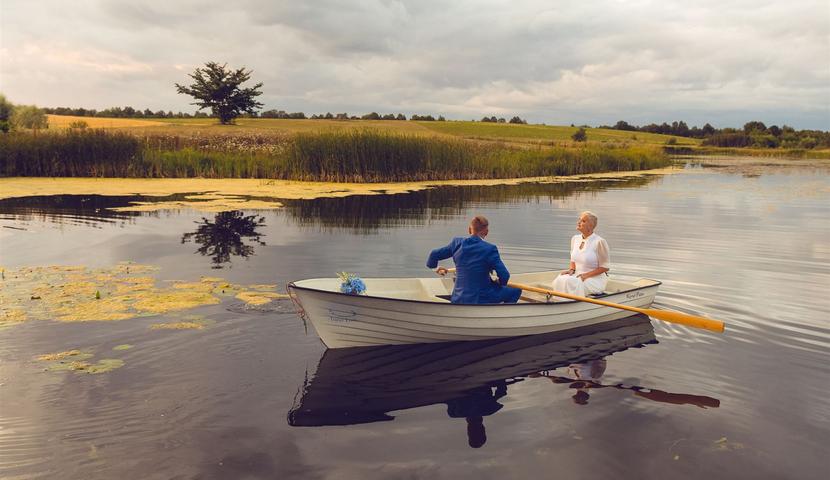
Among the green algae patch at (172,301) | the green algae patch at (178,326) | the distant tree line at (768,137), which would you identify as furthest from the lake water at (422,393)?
the distant tree line at (768,137)

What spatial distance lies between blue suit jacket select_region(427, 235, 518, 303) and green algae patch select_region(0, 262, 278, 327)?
301cm

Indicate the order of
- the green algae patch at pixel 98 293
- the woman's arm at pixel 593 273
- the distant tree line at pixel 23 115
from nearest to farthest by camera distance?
1. the green algae patch at pixel 98 293
2. the woman's arm at pixel 593 273
3. the distant tree line at pixel 23 115

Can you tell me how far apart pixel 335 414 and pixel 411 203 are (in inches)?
646

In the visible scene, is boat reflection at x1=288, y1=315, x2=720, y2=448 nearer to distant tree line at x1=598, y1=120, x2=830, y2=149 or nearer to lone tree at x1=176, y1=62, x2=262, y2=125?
lone tree at x1=176, y1=62, x2=262, y2=125

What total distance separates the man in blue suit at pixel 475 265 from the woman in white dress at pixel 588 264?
45.8 inches

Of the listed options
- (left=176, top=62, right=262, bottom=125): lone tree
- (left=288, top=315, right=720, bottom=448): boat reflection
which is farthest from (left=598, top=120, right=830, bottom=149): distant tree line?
(left=288, top=315, right=720, bottom=448): boat reflection

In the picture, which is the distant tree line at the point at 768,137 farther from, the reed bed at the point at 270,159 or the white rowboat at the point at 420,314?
the white rowboat at the point at 420,314

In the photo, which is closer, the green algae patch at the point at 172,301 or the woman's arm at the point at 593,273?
the green algae patch at the point at 172,301

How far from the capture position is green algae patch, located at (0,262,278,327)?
8078mm

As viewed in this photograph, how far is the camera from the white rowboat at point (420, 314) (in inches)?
275

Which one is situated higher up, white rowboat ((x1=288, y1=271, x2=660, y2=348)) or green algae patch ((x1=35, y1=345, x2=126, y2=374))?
white rowboat ((x1=288, y1=271, x2=660, y2=348))

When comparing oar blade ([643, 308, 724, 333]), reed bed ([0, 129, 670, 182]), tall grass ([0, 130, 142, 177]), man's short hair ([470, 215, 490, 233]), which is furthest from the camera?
reed bed ([0, 129, 670, 182])

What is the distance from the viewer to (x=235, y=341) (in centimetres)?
723

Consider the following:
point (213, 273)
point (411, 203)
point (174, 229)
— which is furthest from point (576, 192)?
point (213, 273)
